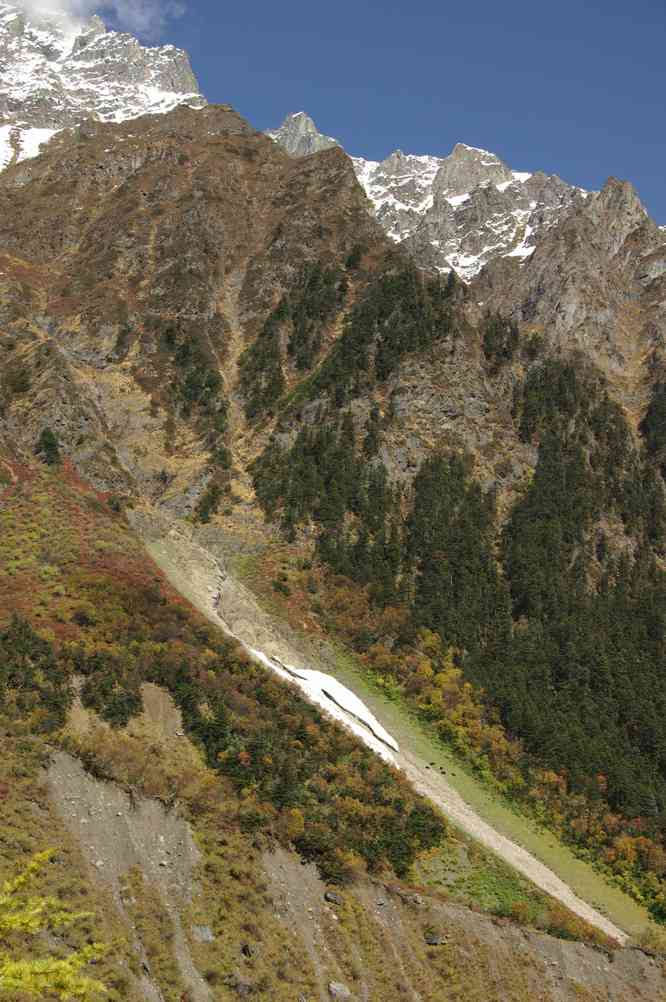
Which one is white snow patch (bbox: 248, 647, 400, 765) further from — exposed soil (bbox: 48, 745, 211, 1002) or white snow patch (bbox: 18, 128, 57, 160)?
white snow patch (bbox: 18, 128, 57, 160)

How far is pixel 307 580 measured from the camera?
5797 cm

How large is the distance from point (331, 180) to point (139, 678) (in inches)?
3775

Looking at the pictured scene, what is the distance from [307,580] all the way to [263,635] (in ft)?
27.0

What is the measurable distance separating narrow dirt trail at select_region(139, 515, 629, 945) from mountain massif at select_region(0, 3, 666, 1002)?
15.3 inches

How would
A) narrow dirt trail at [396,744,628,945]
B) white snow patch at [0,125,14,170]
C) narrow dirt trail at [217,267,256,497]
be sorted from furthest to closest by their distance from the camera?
white snow patch at [0,125,14,170]
narrow dirt trail at [217,267,256,497]
narrow dirt trail at [396,744,628,945]

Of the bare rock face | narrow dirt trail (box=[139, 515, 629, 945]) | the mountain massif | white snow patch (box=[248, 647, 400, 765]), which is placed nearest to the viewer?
the mountain massif

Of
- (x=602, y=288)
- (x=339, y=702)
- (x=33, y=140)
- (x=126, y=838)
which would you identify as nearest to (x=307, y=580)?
(x=339, y=702)

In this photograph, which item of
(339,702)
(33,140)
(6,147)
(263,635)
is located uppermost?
(33,140)

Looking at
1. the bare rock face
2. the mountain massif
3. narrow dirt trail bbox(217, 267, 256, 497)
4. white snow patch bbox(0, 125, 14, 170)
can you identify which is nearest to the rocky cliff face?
narrow dirt trail bbox(217, 267, 256, 497)

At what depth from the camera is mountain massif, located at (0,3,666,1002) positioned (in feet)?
83.3

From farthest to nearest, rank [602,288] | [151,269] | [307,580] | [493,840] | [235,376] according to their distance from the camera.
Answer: [602,288] → [151,269] → [235,376] → [307,580] → [493,840]

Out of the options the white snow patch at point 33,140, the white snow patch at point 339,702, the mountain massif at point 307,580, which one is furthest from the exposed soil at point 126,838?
the white snow patch at point 33,140

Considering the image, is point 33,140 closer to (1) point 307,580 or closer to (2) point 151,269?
(2) point 151,269

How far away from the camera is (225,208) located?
108188 millimetres
